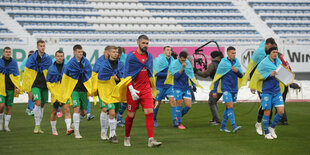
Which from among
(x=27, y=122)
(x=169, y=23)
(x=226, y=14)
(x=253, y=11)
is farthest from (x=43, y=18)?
(x=27, y=122)

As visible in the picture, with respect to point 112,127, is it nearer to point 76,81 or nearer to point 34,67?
point 76,81

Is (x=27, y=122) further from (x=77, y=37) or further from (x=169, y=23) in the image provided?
(x=169, y=23)

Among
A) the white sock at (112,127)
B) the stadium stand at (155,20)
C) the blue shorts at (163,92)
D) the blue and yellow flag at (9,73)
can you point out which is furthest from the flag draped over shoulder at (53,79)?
the stadium stand at (155,20)

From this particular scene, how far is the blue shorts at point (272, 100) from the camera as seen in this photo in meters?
8.71

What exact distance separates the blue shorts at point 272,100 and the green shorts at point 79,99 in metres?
3.63

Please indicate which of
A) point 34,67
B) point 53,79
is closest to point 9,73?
point 34,67

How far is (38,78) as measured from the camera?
32.8 ft

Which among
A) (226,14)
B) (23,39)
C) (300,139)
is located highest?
(226,14)

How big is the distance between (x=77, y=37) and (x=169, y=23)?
8256mm

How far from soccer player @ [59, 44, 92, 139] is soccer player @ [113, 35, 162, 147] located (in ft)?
4.80

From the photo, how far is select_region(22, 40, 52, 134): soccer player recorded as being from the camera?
9914 mm

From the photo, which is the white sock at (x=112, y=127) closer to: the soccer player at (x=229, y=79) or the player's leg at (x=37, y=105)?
the player's leg at (x=37, y=105)

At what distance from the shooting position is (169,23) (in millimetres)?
36844

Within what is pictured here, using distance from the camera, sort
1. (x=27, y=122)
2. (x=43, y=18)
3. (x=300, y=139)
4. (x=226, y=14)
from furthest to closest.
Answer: (x=226, y=14) → (x=43, y=18) → (x=27, y=122) → (x=300, y=139)
